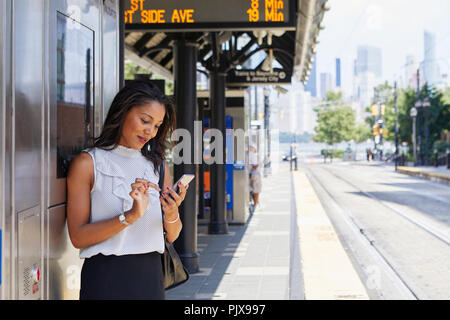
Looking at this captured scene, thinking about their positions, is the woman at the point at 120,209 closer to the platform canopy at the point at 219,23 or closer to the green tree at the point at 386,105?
the platform canopy at the point at 219,23

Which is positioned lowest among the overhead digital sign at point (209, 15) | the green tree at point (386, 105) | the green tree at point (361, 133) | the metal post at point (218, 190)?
the metal post at point (218, 190)

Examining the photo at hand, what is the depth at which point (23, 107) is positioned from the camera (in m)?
2.18

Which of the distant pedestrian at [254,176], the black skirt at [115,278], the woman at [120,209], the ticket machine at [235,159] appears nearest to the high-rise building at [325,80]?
the distant pedestrian at [254,176]

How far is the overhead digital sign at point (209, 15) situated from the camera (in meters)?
6.62

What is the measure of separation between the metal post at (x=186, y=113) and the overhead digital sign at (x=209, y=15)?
2.31 metres

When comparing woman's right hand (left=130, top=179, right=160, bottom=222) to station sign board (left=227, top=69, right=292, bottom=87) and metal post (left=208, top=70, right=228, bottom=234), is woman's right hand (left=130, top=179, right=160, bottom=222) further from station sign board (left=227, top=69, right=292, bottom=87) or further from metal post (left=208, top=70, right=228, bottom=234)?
station sign board (left=227, top=69, right=292, bottom=87)

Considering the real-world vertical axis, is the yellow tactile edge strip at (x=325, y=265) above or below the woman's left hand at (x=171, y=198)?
below

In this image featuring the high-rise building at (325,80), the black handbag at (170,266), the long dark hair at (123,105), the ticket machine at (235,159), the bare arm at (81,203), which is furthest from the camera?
the high-rise building at (325,80)

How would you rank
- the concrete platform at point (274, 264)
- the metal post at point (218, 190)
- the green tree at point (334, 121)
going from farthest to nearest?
the green tree at point (334, 121), the metal post at point (218, 190), the concrete platform at point (274, 264)

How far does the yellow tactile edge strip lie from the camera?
7344 millimetres

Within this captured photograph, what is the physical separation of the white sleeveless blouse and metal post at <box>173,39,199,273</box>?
256 inches

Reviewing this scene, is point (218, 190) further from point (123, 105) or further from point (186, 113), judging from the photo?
point (123, 105)

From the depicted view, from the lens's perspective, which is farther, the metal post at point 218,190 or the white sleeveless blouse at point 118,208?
the metal post at point 218,190

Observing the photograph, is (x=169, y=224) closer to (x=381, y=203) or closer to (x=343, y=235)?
(x=343, y=235)
